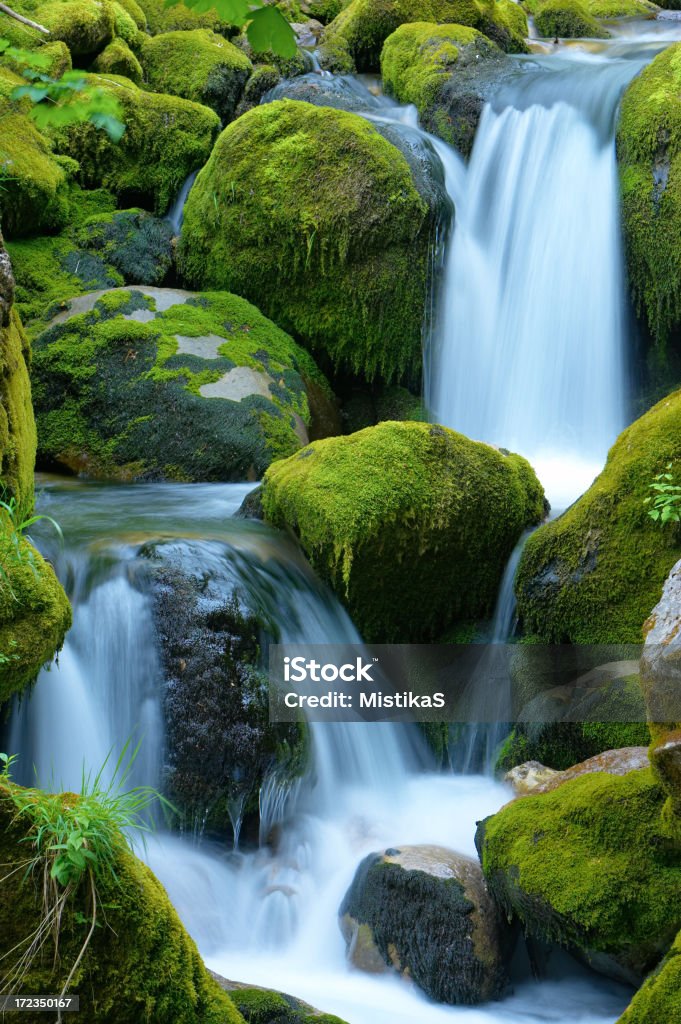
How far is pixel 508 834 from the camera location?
381 cm

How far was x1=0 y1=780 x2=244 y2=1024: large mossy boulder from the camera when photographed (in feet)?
6.68

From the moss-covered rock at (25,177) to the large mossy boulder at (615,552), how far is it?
587cm

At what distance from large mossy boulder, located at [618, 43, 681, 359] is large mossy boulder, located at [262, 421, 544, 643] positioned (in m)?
3.25

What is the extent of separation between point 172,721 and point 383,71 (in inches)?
362

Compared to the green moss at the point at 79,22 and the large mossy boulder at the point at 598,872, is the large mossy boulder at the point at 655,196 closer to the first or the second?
the large mossy boulder at the point at 598,872

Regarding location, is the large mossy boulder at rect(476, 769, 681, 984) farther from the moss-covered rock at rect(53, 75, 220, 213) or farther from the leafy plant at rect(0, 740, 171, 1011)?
the moss-covered rock at rect(53, 75, 220, 213)

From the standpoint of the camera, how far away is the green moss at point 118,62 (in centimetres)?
1058

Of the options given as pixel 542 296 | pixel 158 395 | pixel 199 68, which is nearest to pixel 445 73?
pixel 199 68

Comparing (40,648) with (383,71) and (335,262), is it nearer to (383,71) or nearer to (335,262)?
(335,262)

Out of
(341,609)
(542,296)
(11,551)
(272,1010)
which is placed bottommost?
(272,1010)

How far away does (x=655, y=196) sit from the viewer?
8312 mm

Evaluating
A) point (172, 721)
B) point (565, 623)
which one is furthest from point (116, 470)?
point (565, 623)

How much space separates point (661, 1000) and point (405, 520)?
3163 mm

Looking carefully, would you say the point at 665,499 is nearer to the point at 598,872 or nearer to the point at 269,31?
the point at 598,872
